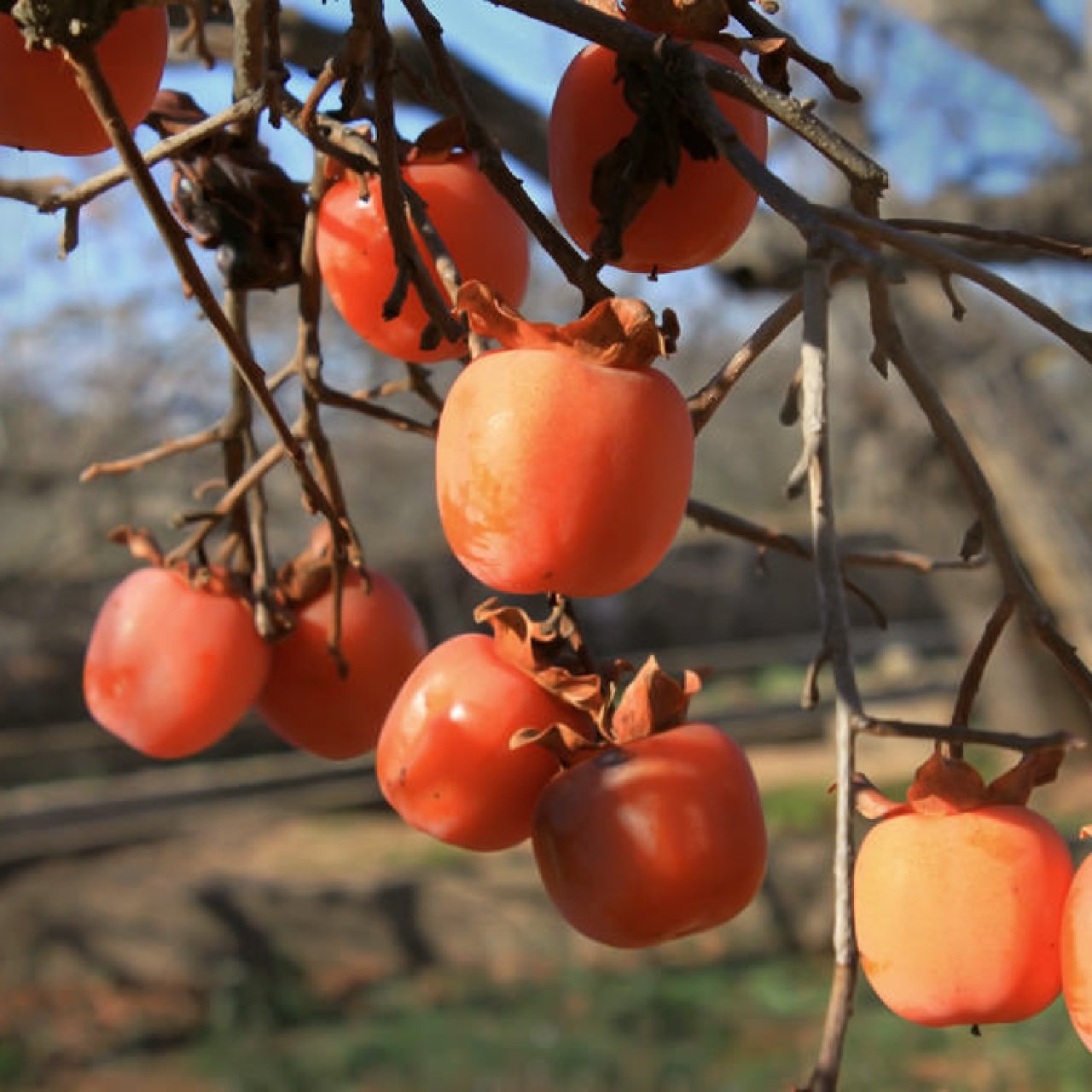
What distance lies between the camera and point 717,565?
10273 millimetres

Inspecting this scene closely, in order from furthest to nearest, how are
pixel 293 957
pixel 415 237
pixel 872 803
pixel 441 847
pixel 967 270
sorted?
pixel 441 847 < pixel 293 957 < pixel 415 237 < pixel 872 803 < pixel 967 270

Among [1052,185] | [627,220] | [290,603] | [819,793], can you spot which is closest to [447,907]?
[819,793]

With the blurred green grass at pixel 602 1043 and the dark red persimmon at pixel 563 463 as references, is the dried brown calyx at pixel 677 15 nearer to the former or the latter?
the dark red persimmon at pixel 563 463

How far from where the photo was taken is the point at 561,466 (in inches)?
22.3

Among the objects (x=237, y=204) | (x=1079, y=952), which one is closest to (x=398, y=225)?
(x=237, y=204)

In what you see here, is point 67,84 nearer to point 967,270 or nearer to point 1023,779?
point 967,270

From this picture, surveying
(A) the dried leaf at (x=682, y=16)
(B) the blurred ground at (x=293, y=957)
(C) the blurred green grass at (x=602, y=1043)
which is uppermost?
(A) the dried leaf at (x=682, y=16)

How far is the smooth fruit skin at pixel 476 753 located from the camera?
70cm

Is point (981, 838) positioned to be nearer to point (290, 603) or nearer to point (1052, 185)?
point (290, 603)

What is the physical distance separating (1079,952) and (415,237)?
0.49 metres

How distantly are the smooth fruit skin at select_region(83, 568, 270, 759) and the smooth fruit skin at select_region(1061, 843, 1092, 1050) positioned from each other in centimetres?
51

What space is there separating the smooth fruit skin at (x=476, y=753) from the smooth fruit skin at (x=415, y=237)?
6.9 inches

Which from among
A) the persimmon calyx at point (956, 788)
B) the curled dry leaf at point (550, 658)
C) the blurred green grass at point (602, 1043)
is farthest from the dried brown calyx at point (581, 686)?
the blurred green grass at point (602, 1043)

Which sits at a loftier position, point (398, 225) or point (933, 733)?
point (398, 225)
